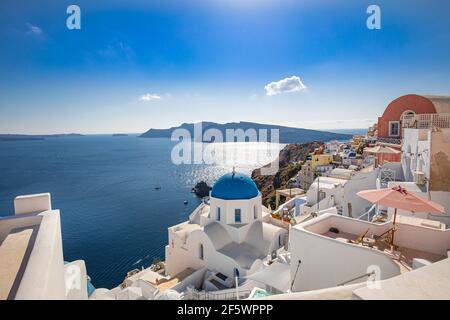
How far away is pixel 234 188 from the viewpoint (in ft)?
52.4

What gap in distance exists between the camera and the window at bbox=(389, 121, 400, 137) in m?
→ 20.1

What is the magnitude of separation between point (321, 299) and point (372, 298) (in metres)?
0.50

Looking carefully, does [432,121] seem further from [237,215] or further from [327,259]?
[327,259]

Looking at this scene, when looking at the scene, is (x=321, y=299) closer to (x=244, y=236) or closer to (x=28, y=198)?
(x=28, y=198)

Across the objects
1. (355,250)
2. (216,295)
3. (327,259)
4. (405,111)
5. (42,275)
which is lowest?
(216,295)

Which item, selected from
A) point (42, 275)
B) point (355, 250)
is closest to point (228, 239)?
point (355, 250)

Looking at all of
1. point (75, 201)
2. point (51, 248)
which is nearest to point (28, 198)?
point (51, 248)

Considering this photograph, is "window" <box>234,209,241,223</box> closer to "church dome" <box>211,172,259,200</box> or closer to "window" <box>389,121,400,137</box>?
"church dome" <box>211,172,259,200</box>

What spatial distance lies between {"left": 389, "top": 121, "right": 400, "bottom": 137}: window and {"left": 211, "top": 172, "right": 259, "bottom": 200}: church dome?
524 inches

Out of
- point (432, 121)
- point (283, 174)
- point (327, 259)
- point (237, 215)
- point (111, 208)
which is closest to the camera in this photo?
point (327, 259)

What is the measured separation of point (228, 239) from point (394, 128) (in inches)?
650

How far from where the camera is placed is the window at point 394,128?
20141 millimetres

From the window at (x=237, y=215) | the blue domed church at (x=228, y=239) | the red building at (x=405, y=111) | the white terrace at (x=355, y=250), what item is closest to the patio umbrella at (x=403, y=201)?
the white terrace at (x=355, y=250)
